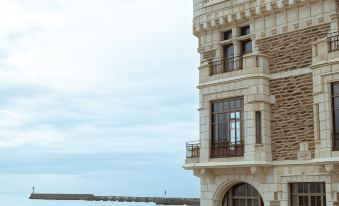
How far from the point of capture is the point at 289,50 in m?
23.4

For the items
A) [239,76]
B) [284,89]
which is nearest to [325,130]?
[284,89]

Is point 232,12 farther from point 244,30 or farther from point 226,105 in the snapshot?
point 226,105

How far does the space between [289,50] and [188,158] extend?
284 inches

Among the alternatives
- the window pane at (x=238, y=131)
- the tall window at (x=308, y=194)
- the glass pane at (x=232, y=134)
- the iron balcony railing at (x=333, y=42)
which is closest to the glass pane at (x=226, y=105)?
the glass pane at (x=232, y=134)

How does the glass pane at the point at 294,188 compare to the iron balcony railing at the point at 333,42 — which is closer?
the iron balcony railing at the point at 333,42

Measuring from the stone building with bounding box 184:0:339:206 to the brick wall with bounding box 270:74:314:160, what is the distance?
43 millimetres

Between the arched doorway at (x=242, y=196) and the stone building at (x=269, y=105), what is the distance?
5 centimetres

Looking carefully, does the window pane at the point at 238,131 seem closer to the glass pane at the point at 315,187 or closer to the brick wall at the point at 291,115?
the brick wall at the point at 291,115

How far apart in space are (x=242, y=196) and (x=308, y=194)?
3628 mm

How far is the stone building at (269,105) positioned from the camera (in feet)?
70.4

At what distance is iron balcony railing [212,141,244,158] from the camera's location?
2359 cm

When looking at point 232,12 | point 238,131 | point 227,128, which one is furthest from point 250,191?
point 232,12

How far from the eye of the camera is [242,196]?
24.9 metres

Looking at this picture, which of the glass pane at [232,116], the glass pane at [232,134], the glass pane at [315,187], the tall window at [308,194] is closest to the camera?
the tall window at [308,194]
